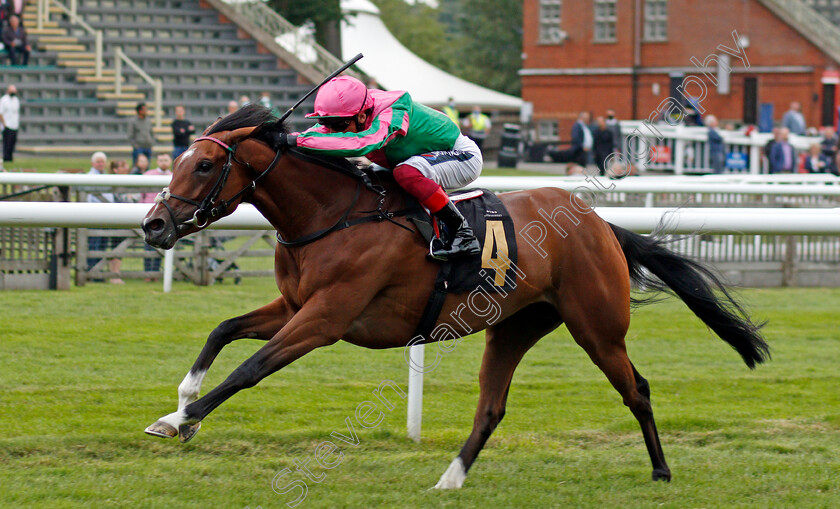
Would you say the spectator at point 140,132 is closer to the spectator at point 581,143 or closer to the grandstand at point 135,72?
the grandstand at point 135,72

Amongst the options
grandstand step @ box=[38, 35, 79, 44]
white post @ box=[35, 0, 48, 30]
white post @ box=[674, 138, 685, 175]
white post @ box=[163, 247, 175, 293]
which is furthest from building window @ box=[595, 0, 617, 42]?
white post @ box=[163, 247, 175, 293]

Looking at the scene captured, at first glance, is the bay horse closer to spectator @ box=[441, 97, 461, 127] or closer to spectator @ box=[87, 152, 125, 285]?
spectator @ box=[87, 152, 125, 285]

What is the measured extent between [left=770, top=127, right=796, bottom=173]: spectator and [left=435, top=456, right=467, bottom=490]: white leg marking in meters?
13.6

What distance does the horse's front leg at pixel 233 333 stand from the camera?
3.67 m

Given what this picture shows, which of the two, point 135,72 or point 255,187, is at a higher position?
point 135,72

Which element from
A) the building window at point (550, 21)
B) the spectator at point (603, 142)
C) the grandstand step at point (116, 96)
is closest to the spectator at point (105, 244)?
the spectator at point (603, 142)

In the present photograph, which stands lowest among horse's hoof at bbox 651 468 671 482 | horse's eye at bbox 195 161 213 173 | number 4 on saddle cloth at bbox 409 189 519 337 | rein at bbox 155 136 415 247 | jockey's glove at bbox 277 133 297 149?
horse's hoof at bbox 651 468 671 482

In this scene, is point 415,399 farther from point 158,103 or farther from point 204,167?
point 158,103

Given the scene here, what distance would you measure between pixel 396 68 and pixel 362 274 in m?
25.0

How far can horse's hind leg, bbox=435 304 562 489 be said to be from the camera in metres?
4.31

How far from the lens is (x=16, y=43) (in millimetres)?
20344

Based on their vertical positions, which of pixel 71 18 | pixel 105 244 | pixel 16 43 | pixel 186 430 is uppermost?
pixel 71 18

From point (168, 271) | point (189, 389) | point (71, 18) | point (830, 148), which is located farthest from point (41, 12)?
point (189, 389)

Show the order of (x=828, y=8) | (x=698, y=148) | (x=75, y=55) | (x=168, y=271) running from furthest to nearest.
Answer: (x=828, y=8) → (x=75, y=55) → (x=698, y=148) → (x=168, y=271)
